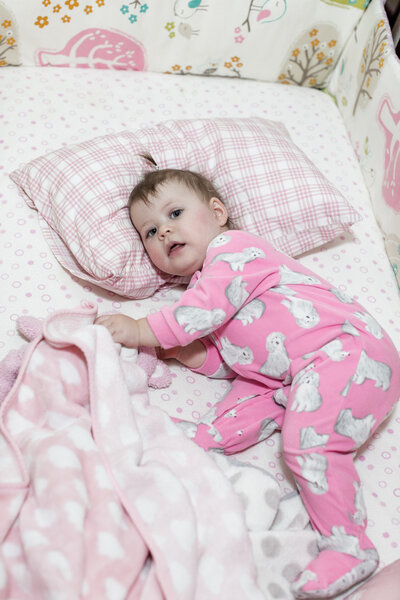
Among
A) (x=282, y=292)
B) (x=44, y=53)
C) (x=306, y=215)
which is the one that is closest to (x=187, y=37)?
(x=44, y=53)

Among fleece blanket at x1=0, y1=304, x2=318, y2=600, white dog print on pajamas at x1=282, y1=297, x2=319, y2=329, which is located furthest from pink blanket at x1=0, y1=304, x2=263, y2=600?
white dog print on pajamas at x1=282, y1=297, x2=319, y2=329

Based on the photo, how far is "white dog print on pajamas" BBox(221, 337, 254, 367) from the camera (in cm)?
121

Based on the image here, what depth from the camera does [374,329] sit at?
1.18 meters

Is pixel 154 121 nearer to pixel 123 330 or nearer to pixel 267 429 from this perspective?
pixel 123 330

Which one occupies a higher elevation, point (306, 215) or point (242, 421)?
point (306, 215)

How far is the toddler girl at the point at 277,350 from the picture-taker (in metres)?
1.05

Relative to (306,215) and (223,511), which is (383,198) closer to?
(306,215)

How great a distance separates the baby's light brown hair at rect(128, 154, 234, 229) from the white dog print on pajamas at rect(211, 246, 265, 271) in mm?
175

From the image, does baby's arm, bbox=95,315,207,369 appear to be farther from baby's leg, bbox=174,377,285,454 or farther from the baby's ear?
the baby's ear

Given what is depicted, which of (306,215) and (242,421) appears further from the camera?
(306,215)

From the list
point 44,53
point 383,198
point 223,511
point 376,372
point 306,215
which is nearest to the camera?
point 223,511

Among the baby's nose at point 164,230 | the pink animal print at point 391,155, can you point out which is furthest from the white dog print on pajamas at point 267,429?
the pink animal print at point 391,155

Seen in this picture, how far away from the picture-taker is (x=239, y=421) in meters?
1.19

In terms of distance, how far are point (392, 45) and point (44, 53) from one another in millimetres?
964
